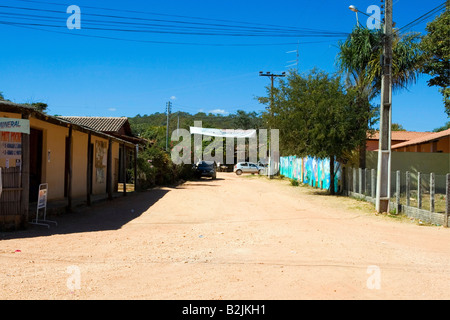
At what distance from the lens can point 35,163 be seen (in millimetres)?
13562

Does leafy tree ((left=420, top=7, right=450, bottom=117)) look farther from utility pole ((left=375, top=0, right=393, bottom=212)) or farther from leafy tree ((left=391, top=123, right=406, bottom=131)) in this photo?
leafy tree ((left=391, top=123, right=406, bottom=131))

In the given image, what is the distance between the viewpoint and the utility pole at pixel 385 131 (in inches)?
563

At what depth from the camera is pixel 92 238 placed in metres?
8.84

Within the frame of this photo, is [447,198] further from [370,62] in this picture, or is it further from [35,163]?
[35,163]

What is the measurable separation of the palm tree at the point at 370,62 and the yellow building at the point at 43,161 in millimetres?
12171

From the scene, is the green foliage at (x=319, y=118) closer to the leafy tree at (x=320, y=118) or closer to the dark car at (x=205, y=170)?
the leafy tree at (x=320, y=118)

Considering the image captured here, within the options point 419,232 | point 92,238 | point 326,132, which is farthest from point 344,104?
point 92,238

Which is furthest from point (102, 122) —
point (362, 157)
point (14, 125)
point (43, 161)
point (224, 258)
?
point (224, 258)

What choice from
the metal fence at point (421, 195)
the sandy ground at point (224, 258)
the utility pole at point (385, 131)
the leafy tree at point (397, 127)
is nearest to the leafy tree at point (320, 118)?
the metal fence at point (421, 195)

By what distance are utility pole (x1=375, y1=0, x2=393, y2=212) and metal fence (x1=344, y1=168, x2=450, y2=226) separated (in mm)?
368

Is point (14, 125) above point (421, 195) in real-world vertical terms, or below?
Answer: above

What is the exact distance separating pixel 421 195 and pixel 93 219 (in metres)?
9.94
